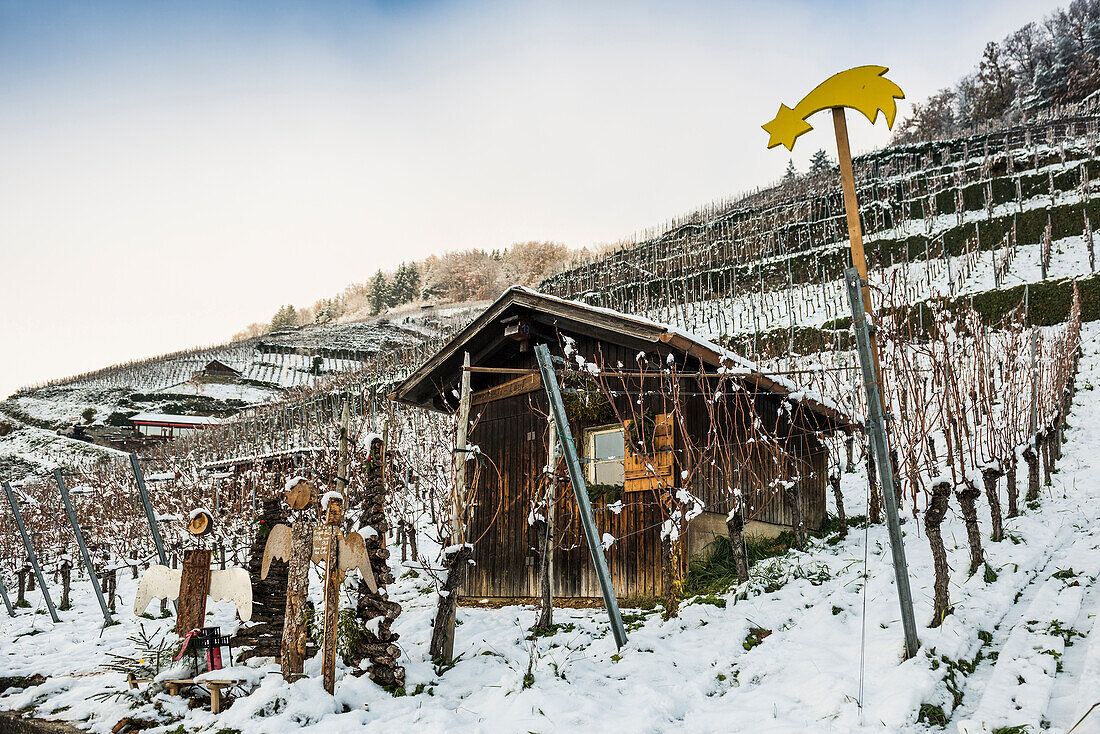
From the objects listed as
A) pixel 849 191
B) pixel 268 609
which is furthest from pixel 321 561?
pixel 849 191

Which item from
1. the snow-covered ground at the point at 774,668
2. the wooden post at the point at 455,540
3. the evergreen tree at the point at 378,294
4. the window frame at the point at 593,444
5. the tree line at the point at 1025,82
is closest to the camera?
the snow-covered ground at the point at 774,668

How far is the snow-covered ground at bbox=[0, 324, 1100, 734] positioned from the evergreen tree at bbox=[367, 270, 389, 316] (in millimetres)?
83926

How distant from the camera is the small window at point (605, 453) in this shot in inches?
323

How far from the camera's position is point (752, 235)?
35.1m

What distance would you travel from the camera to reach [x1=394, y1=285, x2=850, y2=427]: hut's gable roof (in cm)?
692

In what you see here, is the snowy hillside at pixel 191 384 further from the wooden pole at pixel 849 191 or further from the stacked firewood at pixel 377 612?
the wooden pole at pixel 849 191

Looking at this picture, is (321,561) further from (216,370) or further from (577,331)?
(216,370)

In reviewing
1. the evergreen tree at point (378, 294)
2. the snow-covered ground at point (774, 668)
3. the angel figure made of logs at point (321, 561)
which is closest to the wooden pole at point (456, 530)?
the snow-covered ground at point (774, 668)

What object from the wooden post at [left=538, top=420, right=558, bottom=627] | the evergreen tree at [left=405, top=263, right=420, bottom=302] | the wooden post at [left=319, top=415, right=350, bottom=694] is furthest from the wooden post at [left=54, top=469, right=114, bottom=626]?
the evergreen tree at [left=405, top=263, right=420, bottom=302]

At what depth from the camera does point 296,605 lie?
17.3 feet

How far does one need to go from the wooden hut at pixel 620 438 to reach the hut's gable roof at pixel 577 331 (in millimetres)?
20

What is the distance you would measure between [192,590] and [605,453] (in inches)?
193

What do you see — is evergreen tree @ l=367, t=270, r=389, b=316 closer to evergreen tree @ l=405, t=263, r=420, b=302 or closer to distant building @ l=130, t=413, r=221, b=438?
evergreen tree @ l=405, t=263, r=420, b=302

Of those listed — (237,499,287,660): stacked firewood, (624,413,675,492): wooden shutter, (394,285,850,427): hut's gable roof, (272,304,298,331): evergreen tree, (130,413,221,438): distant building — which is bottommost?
(237,499,287,660): stacked firewood
